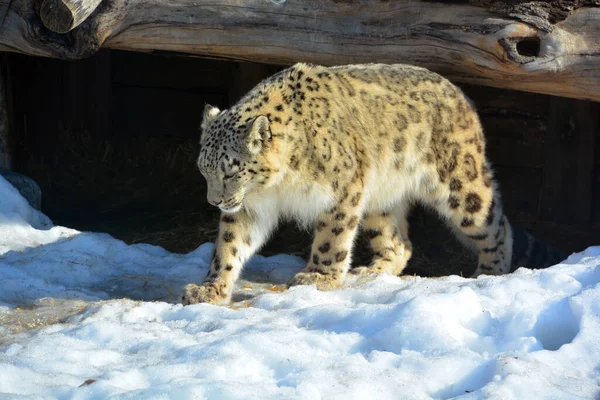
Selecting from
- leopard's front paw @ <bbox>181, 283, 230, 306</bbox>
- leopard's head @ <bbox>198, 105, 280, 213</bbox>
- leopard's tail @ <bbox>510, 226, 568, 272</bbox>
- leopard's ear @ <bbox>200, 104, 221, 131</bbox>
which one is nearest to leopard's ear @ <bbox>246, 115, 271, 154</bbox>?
leopard's head @ <bbox>198, 105, 280, 213</bbox>

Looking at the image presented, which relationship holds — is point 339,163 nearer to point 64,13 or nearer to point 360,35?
point 360,35

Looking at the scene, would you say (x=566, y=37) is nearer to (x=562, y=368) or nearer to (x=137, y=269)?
(x=562, y=368)

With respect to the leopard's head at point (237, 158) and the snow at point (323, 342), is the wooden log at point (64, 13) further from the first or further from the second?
the snow at point (323, 342)

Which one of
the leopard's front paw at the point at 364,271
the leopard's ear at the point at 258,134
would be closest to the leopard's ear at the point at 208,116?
the leopard's ear at the point at 258,134

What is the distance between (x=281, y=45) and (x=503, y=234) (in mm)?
2216

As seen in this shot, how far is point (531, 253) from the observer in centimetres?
667

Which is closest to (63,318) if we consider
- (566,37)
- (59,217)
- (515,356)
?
(515,356)

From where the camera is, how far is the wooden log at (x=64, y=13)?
548 centimetres

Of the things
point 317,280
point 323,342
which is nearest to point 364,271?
point 317,280

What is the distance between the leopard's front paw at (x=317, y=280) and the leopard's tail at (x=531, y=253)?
1.87 metres

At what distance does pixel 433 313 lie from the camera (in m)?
4.01

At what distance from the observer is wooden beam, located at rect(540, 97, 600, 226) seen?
7984 millimetres

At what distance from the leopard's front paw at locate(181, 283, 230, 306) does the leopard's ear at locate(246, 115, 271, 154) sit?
895 mm

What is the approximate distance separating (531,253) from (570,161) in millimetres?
1829
